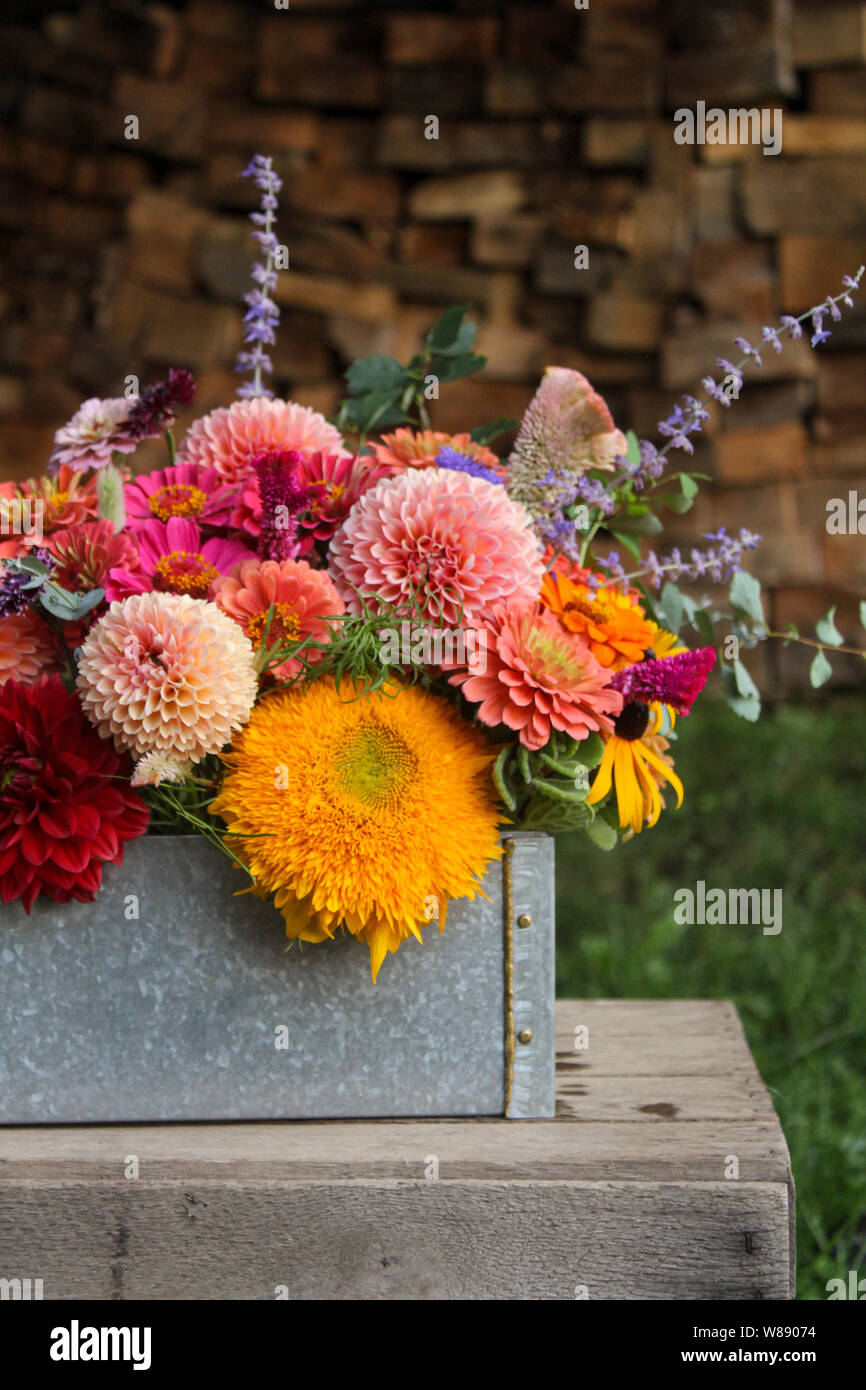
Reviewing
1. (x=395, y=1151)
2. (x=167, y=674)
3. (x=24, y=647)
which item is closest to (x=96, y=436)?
(x=24, y=647)

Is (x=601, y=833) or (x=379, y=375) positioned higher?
(x=379, y=375)

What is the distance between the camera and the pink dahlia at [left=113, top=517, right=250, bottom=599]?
31.9 inches

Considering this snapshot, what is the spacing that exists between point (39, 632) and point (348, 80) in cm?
224

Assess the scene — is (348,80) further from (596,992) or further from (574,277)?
(596,992)

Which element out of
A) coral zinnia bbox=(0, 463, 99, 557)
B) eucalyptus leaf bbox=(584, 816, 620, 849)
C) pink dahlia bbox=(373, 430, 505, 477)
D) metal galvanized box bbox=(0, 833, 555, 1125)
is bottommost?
metal galvanized box bbox=(0, 833, 555, 1125)

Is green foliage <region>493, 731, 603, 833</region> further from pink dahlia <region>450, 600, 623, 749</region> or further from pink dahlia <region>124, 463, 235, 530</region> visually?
pink dahlia <region>124, 463, 235, 530</region>

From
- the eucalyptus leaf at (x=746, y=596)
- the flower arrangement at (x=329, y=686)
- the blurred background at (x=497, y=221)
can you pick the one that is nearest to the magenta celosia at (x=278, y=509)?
the flower arrangement at (x=329, y=686)

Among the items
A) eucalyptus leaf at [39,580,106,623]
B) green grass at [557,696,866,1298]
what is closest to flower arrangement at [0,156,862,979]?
eucalyptus leaf at [39,580,106,623]

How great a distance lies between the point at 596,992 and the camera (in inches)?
82.1

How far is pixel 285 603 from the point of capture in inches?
31.1

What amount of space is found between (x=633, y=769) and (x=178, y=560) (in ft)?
1.07

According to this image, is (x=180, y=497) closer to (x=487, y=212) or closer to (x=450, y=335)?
(x=450, y=335)

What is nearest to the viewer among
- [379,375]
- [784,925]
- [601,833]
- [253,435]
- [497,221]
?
[601,833]
